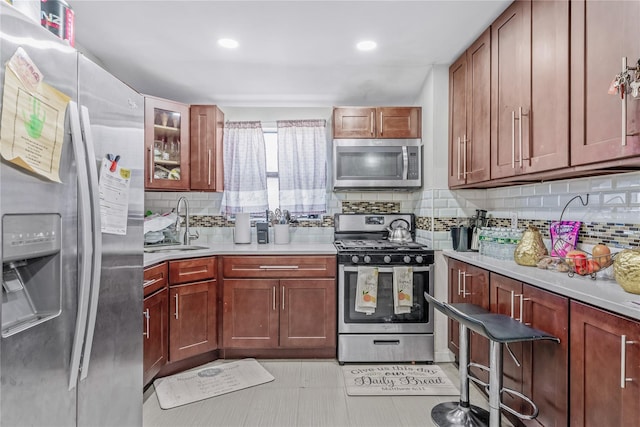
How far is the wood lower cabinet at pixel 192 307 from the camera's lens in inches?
103

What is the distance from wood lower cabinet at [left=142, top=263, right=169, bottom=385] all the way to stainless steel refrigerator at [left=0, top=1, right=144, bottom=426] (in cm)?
85

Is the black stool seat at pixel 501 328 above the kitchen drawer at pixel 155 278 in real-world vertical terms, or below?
below

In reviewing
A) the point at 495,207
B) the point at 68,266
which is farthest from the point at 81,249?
the point at 495,207

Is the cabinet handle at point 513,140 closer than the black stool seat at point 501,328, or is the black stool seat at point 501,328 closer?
the black stool seat at point 501,328

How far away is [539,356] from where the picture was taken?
169 centimetres

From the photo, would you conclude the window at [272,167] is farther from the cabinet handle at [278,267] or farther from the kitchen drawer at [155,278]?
the kitchen drawer at [155,278]

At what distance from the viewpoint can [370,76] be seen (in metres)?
3.03

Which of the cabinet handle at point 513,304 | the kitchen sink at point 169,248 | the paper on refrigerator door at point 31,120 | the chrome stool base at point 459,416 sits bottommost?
the chrome stool base at point 459,416

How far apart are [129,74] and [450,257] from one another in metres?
2.96

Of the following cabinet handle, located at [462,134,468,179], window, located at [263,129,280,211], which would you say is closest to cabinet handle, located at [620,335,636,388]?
cabinet handle, located at [462,134,468,179]

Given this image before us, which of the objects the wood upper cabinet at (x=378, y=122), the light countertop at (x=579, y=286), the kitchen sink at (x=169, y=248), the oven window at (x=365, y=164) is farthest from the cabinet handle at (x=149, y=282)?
the light countertop at (x=579, y=286)

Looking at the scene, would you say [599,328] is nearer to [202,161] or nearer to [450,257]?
[450,257]

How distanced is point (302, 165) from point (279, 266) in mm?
1100

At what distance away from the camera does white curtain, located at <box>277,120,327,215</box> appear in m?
3.53
